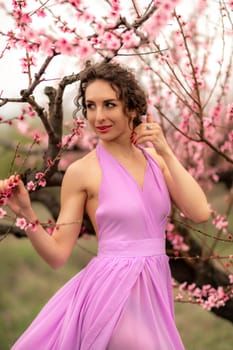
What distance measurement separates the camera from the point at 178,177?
9.07 ft

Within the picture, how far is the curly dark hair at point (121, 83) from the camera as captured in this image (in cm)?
281

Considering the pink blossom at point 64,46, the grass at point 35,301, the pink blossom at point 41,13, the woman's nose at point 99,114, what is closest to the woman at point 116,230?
the woman's nose at point 99,114

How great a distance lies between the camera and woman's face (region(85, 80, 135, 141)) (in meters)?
2.75

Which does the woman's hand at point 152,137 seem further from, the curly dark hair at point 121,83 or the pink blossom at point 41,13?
the pink blossom at point 41,13

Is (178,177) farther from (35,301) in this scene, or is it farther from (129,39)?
(35,301)

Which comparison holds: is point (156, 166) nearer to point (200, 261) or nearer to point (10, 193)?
point (10, 193)

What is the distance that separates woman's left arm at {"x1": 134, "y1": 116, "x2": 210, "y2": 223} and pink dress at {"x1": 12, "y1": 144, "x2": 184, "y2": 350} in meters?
0.07

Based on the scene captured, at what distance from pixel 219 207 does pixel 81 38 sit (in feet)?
22.8

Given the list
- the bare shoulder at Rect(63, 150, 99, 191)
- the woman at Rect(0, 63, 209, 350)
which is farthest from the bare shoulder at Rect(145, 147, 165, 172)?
the bare shoulder at Rect(63, 150, 99, 191)

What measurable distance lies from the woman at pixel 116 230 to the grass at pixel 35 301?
320cm

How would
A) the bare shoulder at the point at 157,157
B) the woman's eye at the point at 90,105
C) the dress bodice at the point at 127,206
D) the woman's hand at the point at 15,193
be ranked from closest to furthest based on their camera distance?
the woman's hand at the point at 15,193 < the dress bodice at the point at 127,206 < the woman's eye at the point at 90,105 < the bare shoulder at the point at 157,157

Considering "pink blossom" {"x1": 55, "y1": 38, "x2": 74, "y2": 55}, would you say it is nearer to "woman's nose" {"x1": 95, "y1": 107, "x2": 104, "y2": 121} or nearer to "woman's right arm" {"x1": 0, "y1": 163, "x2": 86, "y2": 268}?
"woman's nose" {"x1": 95, "y1": 107, "x2": 104, "y2": 121}

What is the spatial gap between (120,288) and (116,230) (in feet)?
0.76

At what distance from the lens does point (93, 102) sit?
2787mm
